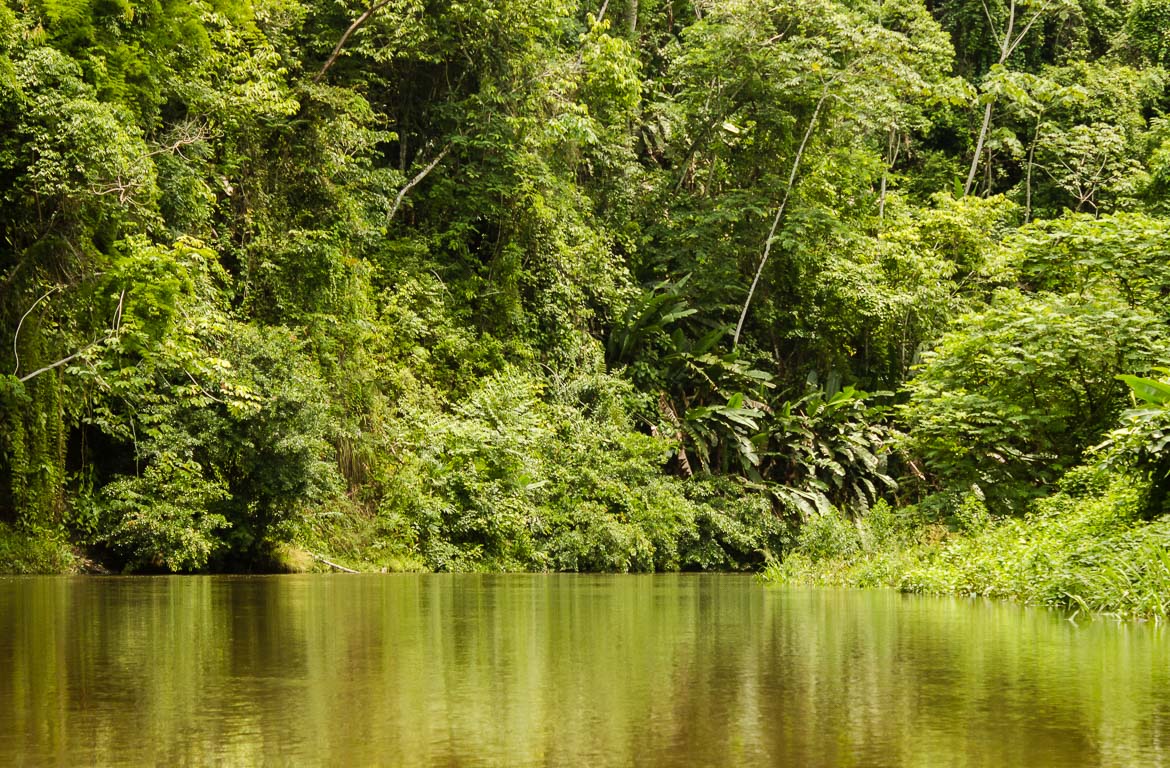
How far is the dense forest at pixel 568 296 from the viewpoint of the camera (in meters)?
14.0

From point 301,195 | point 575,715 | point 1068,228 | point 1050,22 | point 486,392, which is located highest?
point 1050,22

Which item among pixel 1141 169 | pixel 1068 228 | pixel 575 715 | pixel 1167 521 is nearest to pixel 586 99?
pixel 1068 228

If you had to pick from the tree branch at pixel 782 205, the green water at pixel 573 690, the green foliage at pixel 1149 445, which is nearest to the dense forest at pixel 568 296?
the green foliage at pixel 1149 445

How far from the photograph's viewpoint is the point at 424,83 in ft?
81.6

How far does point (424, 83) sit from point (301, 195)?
17.8 feet

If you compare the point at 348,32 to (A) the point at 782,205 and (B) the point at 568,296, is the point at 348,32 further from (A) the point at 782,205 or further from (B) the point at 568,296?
(A) the point at 782,205

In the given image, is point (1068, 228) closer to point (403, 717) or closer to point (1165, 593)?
point (1165, 593)

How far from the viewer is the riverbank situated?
7.71 meters

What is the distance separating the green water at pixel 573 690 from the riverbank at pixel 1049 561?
3.29 ft

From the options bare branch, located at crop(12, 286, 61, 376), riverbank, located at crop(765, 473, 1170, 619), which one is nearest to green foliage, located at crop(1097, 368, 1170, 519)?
riverbank, located at crop(765, 473, 1170, 619)

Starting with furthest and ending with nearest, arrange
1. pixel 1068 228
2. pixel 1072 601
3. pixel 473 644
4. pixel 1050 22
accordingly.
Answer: pixel 1050 22 < pixel 1068 228 < pixel 1072 601 < pixel 473 644

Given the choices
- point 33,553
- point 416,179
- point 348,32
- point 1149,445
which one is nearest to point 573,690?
point 1149,445

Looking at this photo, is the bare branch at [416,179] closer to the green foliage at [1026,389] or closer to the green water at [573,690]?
the green foliage at [1026,389]

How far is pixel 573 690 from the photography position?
355 centimetres
